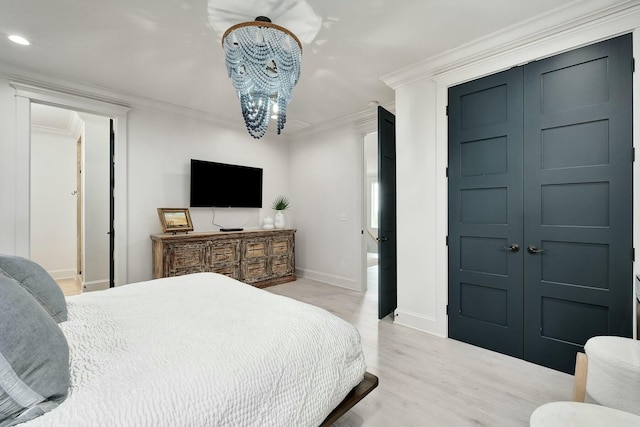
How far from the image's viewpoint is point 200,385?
36.7 inches

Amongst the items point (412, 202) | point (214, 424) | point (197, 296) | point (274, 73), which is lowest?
point (214, 424)

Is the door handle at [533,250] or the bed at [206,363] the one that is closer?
the bed at [206,363]

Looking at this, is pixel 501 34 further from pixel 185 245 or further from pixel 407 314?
pixel 185 245

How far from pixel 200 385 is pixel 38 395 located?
1.37ft

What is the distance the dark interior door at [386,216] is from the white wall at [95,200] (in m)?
3.90

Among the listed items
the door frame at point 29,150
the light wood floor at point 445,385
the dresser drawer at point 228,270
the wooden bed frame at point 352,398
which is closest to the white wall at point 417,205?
the light wood floor at point 445,385

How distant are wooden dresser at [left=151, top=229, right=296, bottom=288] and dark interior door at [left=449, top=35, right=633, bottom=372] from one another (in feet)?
8.94

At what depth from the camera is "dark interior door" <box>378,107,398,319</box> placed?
10.2ft

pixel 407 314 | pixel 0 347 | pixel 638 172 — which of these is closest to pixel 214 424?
pixel 0 347

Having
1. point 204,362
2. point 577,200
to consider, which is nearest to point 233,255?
point 204,362

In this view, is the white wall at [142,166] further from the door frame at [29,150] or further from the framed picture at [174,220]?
the framed picture at [174,220]

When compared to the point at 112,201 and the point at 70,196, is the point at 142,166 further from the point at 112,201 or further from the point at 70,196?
the point at 70,196

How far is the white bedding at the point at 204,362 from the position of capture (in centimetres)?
85

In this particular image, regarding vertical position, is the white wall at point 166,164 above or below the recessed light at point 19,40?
below
